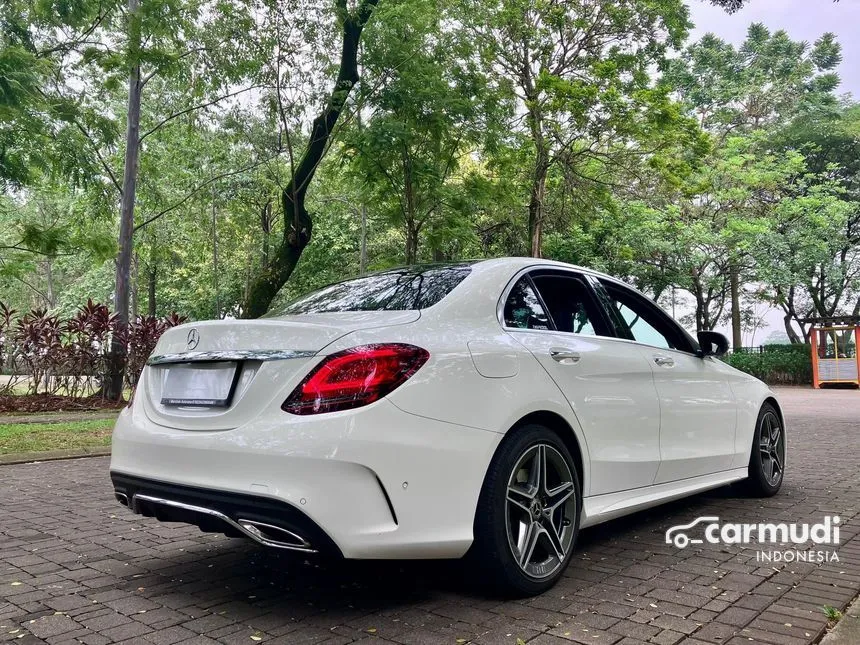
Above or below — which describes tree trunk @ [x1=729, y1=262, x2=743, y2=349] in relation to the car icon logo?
above

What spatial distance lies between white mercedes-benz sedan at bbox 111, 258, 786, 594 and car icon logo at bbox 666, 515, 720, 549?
0.32 meters

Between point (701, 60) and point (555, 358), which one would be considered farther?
point (701, 60)

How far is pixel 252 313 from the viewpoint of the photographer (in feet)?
44.9

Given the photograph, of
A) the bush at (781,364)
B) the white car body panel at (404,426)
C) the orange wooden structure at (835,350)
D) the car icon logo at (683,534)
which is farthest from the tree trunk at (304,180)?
the bush at (781,364)

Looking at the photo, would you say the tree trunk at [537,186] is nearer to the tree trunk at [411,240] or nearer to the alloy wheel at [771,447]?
the tree trunk at [411,240]

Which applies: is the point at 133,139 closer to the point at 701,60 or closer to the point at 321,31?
the point at 321,31

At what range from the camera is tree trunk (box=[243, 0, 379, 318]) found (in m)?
12.8

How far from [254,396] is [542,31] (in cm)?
1671

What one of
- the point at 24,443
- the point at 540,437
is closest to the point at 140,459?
the point at 540,437

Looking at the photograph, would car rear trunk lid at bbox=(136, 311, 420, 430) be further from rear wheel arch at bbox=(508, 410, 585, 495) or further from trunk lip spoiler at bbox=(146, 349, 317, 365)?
rear wheel arch at bbox=(508, 410, 585, 495)

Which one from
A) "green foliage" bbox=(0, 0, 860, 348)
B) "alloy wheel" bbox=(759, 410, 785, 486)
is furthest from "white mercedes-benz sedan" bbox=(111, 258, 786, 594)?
"green foliage" bbox=(0, 0, 860, 348)

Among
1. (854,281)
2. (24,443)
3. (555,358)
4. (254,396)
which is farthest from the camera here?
(854,281)

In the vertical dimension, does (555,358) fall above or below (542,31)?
below

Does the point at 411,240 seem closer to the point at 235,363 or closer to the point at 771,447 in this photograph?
the point at 771,447
